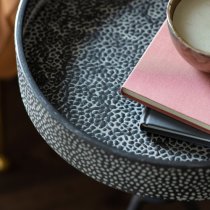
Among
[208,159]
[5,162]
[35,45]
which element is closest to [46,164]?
[5,162]

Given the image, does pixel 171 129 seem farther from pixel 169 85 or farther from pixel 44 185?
pixel 44 185

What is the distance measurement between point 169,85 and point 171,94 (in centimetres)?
1

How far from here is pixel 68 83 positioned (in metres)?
0.62

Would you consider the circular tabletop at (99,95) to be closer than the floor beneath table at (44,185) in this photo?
Yes

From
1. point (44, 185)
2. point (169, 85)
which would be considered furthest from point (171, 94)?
point (44, 185)

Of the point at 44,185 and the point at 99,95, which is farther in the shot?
the point at 44,185

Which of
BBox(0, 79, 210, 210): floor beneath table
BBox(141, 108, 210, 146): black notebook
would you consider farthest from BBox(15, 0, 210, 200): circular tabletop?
BBox(0, 79, 210, 210): floor beneath table

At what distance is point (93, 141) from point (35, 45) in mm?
180

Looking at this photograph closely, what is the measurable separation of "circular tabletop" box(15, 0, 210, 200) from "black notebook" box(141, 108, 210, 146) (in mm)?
14

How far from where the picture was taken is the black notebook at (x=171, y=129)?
1.81 ft

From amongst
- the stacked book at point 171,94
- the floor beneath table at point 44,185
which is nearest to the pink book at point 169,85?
the stacked book at point 171,94

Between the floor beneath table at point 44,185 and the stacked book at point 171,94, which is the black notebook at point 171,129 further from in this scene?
the floor beneath table at point 44,185

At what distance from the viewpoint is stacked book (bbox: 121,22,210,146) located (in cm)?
55

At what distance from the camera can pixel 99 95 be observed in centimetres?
61
